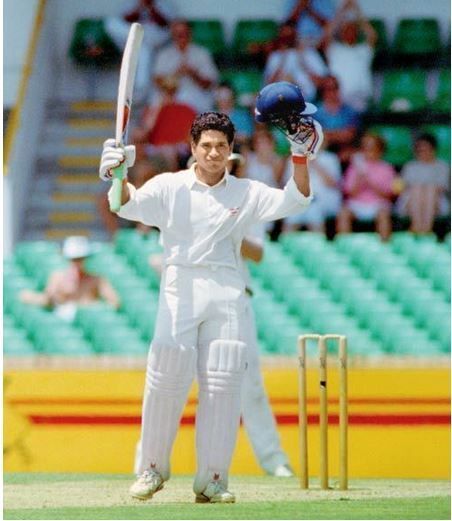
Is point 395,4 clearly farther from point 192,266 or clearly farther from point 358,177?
point 192,266

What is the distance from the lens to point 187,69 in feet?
41.3

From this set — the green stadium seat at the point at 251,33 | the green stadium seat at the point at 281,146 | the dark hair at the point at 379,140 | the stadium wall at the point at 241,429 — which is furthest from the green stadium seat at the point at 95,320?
the green stadium seat at the point at 251,33

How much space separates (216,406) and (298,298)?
4125 millimetres

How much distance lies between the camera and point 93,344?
10141mm

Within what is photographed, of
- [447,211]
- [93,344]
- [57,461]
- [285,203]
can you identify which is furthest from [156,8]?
[285,203]

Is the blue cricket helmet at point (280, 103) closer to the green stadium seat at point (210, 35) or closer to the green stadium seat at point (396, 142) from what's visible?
the green stadium seat at point (396, 142)

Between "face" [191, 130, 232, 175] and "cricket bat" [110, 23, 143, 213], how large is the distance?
0.30m

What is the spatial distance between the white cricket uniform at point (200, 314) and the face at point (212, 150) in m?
0.10

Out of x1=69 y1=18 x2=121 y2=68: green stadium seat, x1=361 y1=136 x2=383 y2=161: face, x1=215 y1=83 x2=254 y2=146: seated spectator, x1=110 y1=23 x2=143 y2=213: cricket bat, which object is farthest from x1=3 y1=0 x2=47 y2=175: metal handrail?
x1=110 y1=23 x2=143 y2=213: cricket bat

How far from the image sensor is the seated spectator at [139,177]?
11.6 metres

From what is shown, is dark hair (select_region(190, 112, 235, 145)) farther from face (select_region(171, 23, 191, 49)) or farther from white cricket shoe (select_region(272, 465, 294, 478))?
face (select_region(171, 23, 191, 49))

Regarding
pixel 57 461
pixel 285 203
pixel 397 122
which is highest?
pixel 397 122

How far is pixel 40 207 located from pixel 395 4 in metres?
3.17

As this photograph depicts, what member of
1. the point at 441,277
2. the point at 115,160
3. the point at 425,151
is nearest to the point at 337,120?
the point at 425,151
